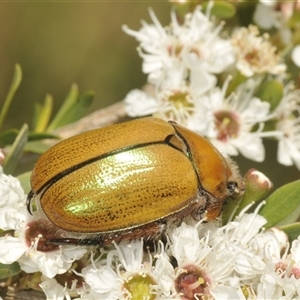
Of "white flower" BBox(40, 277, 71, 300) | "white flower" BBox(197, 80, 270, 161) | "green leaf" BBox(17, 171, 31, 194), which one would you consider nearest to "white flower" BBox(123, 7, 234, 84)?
"white flower" BBox(197, 80, 270, 161)

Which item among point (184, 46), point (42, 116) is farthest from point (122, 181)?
point (42, 116)

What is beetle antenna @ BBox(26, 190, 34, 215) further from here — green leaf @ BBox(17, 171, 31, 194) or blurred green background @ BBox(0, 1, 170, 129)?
blurred green background @ BBox(0, 1, 170, 129)

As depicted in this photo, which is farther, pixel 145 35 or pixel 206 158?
pixel 145 35

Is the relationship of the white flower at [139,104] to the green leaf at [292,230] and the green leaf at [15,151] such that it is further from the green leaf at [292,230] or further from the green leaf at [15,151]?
the green leaf at [292,230]

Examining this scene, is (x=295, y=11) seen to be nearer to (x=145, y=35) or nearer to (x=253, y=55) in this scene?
(x=253, y=55)

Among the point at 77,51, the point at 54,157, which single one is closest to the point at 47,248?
the point at 54,157

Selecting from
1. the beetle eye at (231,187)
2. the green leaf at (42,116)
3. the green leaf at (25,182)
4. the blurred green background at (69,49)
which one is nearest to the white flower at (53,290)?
the green leaf at (25,182)
